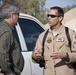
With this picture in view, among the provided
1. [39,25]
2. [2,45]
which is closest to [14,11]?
[2,45]

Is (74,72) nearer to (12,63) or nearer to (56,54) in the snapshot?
(56,54)

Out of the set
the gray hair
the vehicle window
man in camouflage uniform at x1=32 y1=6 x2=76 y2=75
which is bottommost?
man in camouflage uniform at x1=32 y1=6 x2=76 y2=75

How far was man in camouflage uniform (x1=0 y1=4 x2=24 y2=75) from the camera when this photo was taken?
4465 mm

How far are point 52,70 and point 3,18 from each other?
35.5 inches

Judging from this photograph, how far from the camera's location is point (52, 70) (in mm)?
4980

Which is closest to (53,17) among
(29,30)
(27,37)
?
(27,37)

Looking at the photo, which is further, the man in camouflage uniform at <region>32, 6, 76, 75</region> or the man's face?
the man's face

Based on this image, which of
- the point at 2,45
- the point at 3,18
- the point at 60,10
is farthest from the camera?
the point at 60,10

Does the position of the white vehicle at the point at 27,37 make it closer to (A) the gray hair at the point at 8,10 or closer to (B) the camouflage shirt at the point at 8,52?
(B) the camouflage shirt at the point at 8,52

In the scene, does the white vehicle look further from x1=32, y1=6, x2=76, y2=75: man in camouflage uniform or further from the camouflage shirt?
the camouflage shirt

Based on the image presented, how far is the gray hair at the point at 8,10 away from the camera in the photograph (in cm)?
473

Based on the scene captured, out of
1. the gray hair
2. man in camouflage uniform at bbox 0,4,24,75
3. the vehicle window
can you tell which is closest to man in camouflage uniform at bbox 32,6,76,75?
man in camouflage uniform at bbox 0,4,24,75

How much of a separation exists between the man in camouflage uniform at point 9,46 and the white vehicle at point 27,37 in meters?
1.12

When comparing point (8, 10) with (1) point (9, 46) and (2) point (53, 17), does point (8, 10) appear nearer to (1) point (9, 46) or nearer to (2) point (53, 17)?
(1) point (9, 46)
